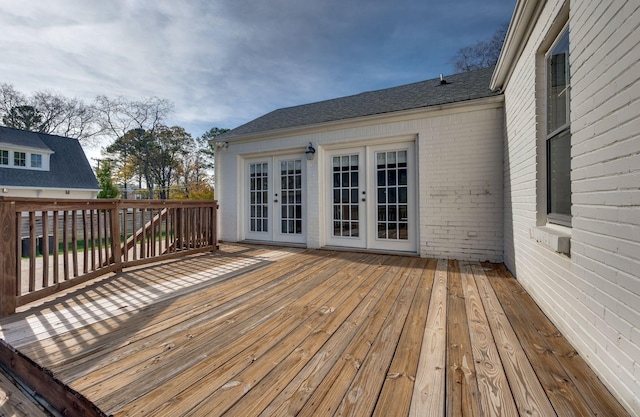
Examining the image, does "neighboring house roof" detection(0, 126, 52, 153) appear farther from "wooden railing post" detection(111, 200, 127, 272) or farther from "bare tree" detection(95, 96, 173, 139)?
"wooden railing post" detection(111, 200, 127, 272)

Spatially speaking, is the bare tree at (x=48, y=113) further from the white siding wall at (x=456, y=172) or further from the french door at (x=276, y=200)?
the white siding wall at (x=456, y=172)

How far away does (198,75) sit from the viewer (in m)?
7.80

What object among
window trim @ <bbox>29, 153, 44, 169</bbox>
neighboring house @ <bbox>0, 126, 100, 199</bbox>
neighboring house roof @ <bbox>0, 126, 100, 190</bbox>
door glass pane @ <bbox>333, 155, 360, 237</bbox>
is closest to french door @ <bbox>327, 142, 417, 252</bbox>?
door glass pane @ <bbox>333, 155, 360, 237</bbox>

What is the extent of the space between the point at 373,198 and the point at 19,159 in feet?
60.6

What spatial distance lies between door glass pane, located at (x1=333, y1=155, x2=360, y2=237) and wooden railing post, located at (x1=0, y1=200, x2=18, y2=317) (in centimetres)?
423

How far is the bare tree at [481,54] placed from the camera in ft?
29.6

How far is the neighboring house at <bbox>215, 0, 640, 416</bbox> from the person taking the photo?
126cm

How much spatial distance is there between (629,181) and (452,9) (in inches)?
224

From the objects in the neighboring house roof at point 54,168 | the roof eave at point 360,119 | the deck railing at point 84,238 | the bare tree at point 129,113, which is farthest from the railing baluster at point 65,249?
the bare tree at point 129,113

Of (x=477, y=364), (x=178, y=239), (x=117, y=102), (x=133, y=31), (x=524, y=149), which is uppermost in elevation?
(x=117, y=102)

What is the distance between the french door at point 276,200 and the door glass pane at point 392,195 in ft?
5.43

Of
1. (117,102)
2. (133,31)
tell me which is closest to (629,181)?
(133,31)

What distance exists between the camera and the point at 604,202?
1.37 metres

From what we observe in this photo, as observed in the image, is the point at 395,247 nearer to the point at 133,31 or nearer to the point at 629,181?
the point at 629,181
